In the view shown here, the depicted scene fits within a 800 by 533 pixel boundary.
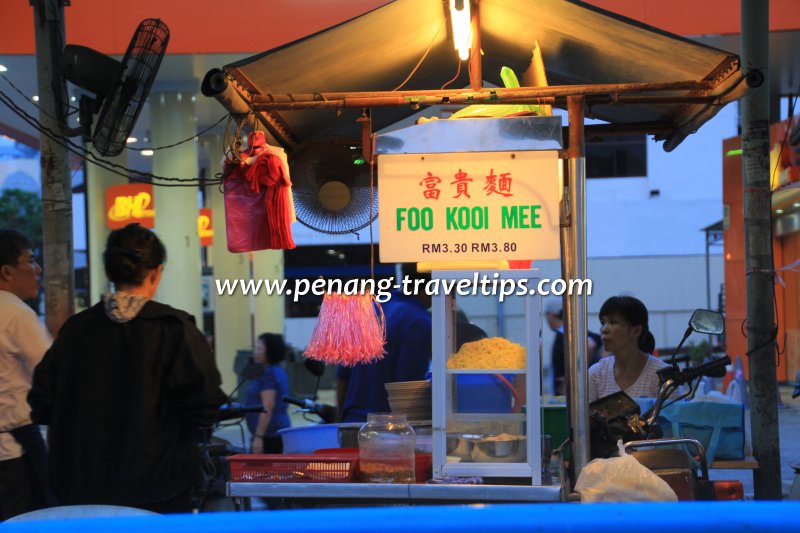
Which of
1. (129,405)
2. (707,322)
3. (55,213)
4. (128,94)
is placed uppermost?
(128,94)

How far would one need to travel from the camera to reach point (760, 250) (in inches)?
243

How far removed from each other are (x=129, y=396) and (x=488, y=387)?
1.41 m

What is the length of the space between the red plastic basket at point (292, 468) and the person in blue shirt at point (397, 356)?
1.50 meters

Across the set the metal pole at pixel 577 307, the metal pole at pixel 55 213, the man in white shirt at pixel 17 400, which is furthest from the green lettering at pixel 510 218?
the metal pole at pixel 55 213

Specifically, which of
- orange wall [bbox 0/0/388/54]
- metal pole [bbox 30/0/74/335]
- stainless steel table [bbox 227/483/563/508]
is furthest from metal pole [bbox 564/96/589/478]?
orange wall [bbox 0/0/388/54]

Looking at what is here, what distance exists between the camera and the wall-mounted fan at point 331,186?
5.03m

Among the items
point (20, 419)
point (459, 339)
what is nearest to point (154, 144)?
point (20, 419)

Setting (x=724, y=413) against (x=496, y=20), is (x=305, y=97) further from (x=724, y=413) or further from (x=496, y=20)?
(x=724, y=413)

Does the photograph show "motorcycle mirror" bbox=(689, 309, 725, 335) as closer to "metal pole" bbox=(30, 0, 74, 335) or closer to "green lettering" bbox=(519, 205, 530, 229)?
"green lettering" bbox=(519, 205, 530, 229)

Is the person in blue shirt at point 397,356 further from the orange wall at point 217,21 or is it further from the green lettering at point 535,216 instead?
the orange wall at point 217,21

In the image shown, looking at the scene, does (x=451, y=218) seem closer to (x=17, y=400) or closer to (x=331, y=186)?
(x=331, y=186)

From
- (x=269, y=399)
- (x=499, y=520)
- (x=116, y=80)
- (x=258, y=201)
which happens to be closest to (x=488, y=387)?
(x=258, y=201)

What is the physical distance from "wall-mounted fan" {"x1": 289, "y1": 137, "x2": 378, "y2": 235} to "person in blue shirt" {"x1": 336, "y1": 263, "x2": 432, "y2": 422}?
1.53 ft

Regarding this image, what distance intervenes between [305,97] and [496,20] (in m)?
1.08
